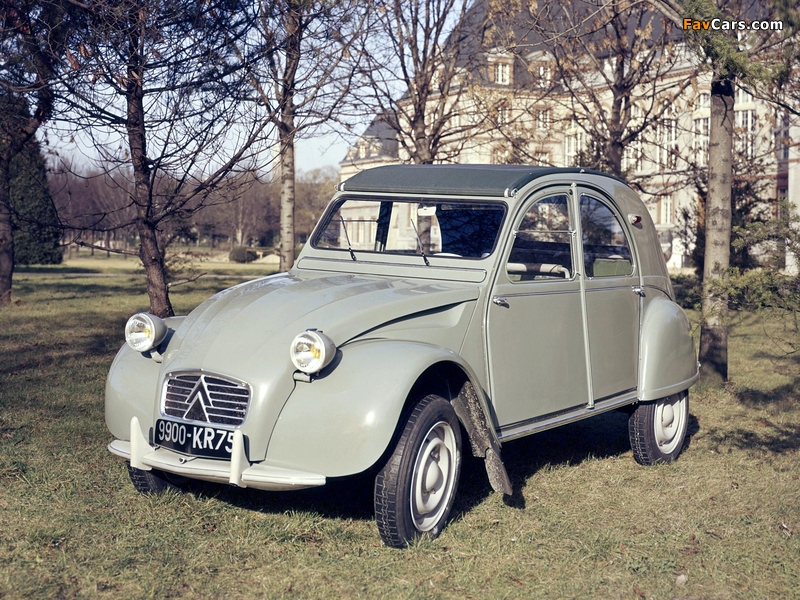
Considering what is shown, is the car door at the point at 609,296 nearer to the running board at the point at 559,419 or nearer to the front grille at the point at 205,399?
the running board at the point at 559,419

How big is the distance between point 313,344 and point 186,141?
5178mm

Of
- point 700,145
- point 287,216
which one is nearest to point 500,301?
point 287,216

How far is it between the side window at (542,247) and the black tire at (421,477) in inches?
50.1

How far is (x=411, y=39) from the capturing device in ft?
49.0

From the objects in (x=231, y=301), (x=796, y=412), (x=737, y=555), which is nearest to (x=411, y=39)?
(x=796, y=412)

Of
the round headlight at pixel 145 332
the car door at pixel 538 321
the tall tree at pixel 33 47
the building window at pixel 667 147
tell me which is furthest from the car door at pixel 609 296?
the building window at pixel 667 147

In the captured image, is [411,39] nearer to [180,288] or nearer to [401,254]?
[401,254]

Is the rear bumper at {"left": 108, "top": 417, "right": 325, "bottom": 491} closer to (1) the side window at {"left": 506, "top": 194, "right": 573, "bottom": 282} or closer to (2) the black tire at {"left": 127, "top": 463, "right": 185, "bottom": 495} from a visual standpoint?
(2) the black tire at {"left": 127, "top": 463, "right": 185, "bottom": 495}

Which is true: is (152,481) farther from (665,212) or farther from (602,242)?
(665,212)

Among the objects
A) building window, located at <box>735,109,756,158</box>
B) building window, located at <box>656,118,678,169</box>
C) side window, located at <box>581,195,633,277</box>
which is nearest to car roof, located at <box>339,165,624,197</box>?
side window, located at <box>581,195,633,277</box>

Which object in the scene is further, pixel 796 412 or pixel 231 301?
pixel 796 412

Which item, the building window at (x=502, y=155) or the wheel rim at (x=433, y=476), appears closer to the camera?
the wheel rim at (x=433, y=476)

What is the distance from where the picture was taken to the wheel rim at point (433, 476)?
→ 4.67 metres

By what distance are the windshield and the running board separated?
3.48 feet
